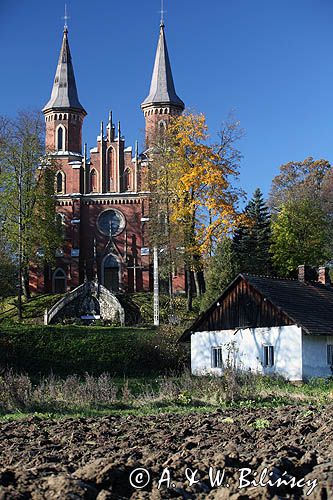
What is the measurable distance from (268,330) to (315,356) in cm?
206

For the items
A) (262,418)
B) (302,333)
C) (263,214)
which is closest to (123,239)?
(263,214)

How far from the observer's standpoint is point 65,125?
199 ft

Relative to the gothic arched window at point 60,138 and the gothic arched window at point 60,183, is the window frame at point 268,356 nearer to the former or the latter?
the gothic arched window at point 60,183

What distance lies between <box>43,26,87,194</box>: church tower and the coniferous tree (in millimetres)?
15220

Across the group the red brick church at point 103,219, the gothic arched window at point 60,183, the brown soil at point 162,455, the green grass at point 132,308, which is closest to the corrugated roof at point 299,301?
the green grass at point 132,308

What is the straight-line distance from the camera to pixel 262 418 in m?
13.8

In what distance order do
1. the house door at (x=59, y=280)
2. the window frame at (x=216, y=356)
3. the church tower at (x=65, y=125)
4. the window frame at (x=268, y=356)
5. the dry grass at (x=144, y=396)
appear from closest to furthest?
1. the dry grass at (x=144, y=396)
2. the window frame at (x=268, y=356)
3. the window frame at (x=216, y=356)
4. the house door at (x=59, y=280)
5. the church tower at (x=65, y=125)

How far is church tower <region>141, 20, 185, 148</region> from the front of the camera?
197 ft

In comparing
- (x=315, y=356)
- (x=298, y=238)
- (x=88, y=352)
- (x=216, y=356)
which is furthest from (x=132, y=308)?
(x=315, y=356)

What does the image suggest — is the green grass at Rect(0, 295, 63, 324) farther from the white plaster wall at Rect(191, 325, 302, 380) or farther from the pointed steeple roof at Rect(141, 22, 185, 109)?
the pointed steeple roof at Rect(141, 22, 185, 109)

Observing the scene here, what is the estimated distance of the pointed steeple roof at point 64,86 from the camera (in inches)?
2398

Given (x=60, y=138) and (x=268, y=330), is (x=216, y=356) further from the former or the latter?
(x=60, y=138)

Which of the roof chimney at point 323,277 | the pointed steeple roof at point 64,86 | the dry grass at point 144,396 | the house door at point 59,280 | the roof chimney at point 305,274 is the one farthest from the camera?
the pointed steeple roof at point 64,86

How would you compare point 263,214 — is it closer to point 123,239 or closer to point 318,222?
point 318,222
